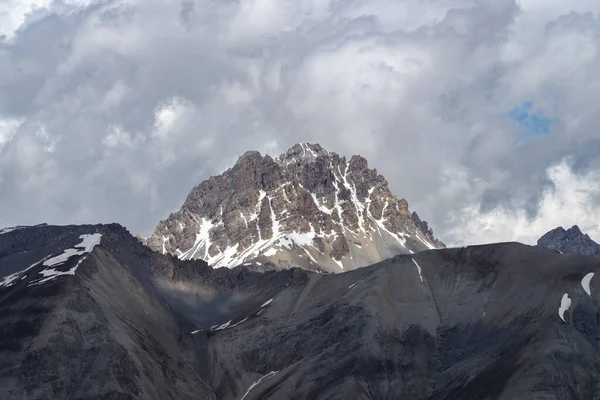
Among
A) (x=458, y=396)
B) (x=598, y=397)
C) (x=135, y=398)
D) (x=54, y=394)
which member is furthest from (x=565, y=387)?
(x=54, y=394)

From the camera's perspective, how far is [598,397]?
189000 mm

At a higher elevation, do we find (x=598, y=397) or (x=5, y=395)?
(x=5, y=395)

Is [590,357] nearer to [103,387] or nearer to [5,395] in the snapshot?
[103,387]

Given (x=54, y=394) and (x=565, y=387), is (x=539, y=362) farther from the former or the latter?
(x=54, y=394)

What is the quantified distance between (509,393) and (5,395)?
106 meters

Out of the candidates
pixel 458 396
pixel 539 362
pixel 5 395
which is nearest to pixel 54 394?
pixel 5 395

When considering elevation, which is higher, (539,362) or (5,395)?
(5,395)

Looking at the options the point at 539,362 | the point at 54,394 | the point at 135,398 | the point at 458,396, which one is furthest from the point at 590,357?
the point at 54,394

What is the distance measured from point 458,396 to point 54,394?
86475mm

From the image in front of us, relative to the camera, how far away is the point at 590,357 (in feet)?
653

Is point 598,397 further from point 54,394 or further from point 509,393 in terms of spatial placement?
point 54,394

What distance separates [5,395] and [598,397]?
405 ft

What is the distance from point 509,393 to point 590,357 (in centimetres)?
2233

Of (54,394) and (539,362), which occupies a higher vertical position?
(54,394)
